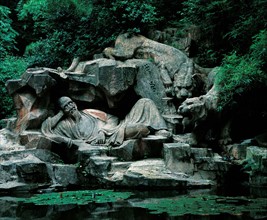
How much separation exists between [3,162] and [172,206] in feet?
16.2

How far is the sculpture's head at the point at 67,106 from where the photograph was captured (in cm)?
1255

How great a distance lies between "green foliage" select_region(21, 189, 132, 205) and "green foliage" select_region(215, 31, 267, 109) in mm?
4042

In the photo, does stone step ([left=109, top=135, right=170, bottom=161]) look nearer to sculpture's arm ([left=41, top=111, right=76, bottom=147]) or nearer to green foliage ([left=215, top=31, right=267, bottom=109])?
sculpture's arm ([left=41, top=111, right=76, bottom=147])

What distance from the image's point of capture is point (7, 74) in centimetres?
1738

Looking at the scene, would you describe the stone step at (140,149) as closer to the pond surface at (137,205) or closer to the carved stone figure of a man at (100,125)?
the carved stone figure of a man at (100,125)

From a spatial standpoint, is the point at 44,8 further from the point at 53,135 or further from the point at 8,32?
the point at 53,135

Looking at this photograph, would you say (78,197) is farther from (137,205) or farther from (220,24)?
(220,24)

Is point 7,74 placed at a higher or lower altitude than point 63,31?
lower

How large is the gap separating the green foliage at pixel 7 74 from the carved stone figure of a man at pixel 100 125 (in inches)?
215

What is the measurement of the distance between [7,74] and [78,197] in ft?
32.5

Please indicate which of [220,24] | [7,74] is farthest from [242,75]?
[7,74]

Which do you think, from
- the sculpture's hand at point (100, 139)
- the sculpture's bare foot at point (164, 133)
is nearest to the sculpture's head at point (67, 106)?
the sculpture's hand at point (100, 139)

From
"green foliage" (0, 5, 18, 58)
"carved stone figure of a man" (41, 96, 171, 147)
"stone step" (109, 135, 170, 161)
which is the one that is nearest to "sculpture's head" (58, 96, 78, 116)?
"carved stone figure of a man" (41, 96, 171, 147)

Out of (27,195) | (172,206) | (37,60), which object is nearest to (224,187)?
(172,206)
